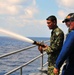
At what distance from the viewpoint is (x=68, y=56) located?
512 cm

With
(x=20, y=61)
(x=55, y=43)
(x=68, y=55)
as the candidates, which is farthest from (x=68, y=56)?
(x=20, y=61)

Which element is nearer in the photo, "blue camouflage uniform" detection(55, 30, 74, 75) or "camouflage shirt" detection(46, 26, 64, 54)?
"blue camouflage uniform" detection(55, 30, 74, 75)

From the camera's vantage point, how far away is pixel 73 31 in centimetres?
493

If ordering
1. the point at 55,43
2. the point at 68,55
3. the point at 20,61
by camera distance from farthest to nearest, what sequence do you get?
the point at 20,61 → the point at 55,43 → the point at 68,55

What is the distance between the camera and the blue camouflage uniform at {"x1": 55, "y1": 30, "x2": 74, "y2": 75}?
4.91 m

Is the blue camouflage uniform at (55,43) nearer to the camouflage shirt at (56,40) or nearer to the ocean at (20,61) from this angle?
the camouflage shirt at (56,40)

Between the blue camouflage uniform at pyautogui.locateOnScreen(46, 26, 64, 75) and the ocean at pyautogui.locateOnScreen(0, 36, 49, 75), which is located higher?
the blue camouflage uniform at pyautogui.locateOnScreen(46, 26, 64, 75)

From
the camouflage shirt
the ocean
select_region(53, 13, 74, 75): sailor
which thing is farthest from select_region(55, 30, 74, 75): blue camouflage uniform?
the ocean

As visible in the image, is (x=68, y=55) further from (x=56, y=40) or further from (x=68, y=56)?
(x=56, y=40)

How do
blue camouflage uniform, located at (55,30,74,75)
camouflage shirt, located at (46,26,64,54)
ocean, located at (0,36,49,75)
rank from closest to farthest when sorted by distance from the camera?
blue camouflage uniform, located at (55,30,74,75) < camouflage shirt, located at (46,26,64,54) < ocean, located at (0,36,49,75)

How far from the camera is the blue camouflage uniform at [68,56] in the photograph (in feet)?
16.1

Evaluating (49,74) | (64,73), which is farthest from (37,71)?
(64,73)

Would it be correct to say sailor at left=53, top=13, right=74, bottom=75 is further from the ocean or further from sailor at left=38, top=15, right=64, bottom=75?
the ocean

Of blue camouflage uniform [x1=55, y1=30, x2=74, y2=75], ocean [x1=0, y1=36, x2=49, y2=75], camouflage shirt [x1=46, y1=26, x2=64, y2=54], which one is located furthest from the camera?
ocean [x1=0, y1=36, x2=49, y2=75]
